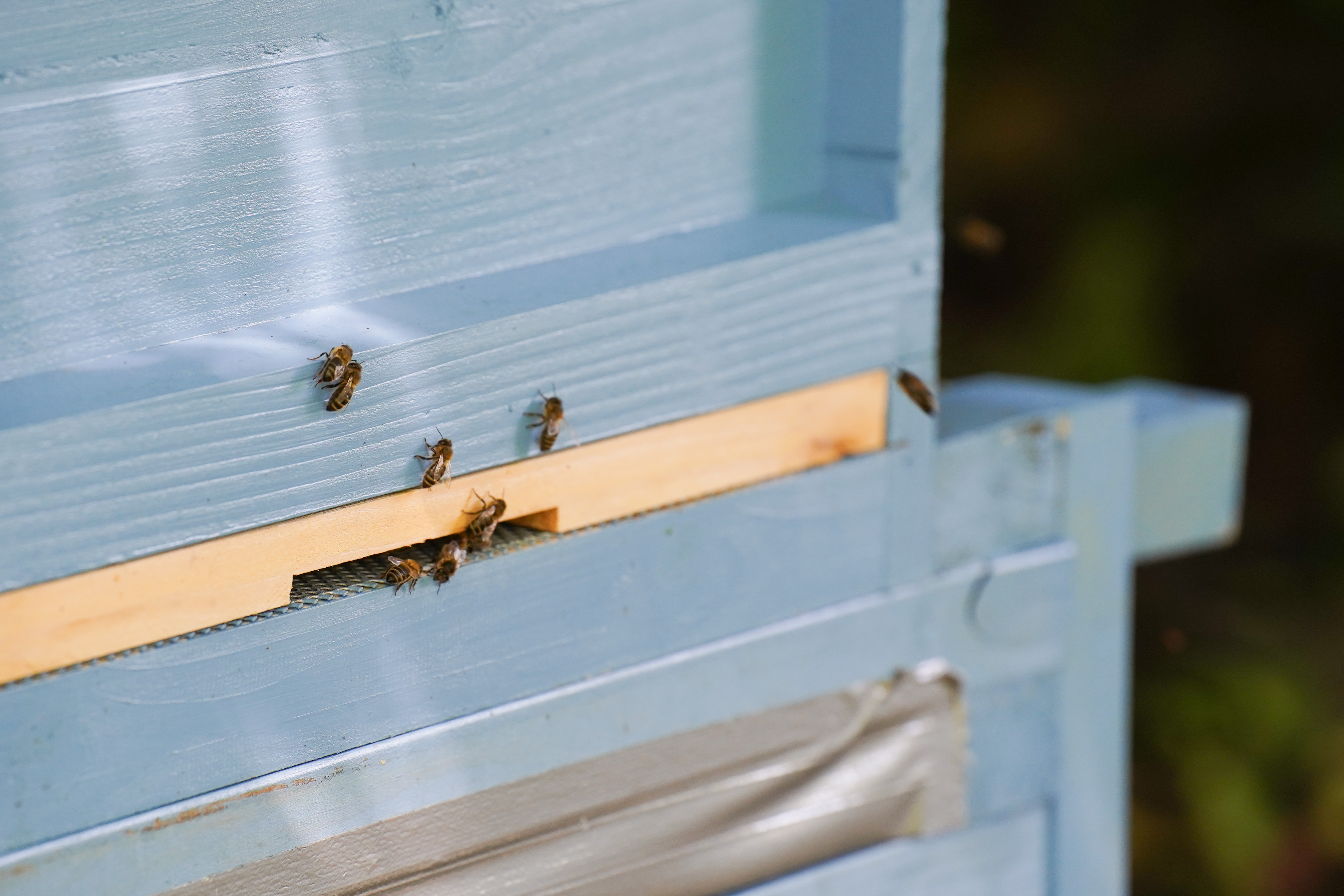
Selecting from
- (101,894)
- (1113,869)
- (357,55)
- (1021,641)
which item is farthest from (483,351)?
(1113,869)

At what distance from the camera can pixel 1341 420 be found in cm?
502

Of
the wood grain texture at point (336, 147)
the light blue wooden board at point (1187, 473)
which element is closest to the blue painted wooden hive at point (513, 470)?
the wood grain texture at point (336, 147)

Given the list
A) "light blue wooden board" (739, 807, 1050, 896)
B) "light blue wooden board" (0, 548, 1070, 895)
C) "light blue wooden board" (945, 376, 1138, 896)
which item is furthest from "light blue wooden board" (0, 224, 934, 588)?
"light blue wooden board" (739, 807, 1050, 896)

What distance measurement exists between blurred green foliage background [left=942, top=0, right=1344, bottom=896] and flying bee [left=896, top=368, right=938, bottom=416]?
3466 millimetres

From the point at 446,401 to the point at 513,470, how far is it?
9 cm

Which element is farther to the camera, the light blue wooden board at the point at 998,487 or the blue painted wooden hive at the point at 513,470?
the light blue wooden board at the point at 998,487

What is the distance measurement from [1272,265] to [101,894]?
4754mm

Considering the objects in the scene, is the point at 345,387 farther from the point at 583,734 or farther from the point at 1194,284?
the point at 1194,284

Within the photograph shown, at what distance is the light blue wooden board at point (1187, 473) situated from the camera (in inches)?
72.4

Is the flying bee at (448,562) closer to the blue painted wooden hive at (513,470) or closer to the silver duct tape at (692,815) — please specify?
the blue painted wooden hive at (513,470)

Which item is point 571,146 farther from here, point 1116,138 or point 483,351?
point 1116,138

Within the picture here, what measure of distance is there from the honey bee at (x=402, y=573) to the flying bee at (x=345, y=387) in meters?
0.14

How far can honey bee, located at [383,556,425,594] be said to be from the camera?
111 cm

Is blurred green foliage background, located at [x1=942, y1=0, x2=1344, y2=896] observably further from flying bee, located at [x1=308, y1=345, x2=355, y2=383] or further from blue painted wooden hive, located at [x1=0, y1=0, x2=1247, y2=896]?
flying bee, located at [x1=308, y1=345, x2=355, y2=383]
